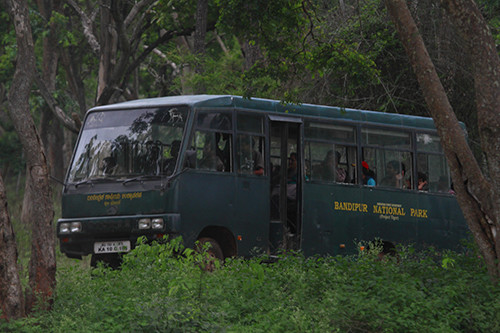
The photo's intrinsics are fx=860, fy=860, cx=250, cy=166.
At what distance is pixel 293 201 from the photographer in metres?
14.0

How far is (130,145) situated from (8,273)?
14.8 ft

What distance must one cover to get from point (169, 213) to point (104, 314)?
4.08 metres

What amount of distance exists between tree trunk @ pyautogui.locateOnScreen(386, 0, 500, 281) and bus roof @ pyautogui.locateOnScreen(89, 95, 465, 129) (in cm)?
344

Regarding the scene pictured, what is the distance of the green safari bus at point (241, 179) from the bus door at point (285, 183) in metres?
0.02

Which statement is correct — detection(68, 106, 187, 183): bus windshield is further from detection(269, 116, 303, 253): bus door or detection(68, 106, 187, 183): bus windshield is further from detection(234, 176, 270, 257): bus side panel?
detection(269, 116, 303, 253): bus door

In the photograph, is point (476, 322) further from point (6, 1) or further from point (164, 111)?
point (6, 1)

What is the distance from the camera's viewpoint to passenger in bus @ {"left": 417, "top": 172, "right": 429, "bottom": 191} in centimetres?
1591

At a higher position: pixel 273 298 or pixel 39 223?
pixel 39 223

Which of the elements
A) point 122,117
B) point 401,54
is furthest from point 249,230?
point 401,54

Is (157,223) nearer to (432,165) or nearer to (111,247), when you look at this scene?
(111,247)

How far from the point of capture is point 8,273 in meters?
8.14

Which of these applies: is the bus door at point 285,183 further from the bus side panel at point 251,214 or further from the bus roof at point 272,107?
the bus side panel at point 251,214

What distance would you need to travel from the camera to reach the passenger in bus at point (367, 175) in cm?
1502

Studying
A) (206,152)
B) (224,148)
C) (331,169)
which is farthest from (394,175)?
(206,152)
